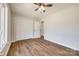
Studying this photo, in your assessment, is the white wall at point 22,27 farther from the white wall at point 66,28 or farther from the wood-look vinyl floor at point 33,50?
the white wall at point 66,28

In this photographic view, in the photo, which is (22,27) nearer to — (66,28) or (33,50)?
(33,50)

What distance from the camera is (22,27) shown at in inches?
109

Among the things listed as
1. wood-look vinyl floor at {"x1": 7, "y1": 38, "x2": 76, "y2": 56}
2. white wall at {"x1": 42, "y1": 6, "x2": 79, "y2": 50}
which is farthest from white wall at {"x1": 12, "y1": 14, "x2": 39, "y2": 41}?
white wall at {"x1": 42, "y1": 6, "x2": 79, "y2": 50}

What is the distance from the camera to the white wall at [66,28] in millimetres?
2949

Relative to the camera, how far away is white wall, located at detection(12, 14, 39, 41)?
231 centimetres

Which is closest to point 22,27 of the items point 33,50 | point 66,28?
point 33,50

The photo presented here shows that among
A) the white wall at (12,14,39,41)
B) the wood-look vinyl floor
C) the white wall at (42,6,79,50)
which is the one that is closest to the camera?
the wood-look vinyl floor

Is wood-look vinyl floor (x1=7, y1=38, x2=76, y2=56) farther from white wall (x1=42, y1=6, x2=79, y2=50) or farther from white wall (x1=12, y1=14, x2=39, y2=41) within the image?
white wall (x1=42, y1=6, x2=79, y2=50)

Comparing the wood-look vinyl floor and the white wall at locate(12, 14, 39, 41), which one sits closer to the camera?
the wood-look vinyl floor

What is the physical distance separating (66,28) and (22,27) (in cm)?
151

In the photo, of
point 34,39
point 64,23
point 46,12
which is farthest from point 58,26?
point 34,39

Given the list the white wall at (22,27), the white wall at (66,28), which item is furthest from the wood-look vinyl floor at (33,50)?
the white wall at (66,28)

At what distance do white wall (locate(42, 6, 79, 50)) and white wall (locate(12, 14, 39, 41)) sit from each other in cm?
63

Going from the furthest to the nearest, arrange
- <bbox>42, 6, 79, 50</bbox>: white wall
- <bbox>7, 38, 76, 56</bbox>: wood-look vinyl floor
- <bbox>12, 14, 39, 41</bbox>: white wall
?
<bbox>42, 6, 79, 50</bbox>: white wall, <bbox>12, 14, 39, 41</bbox>: white wall, <bbox>7, 38, 76, 56</bbox>: wood-look vinyl floor
